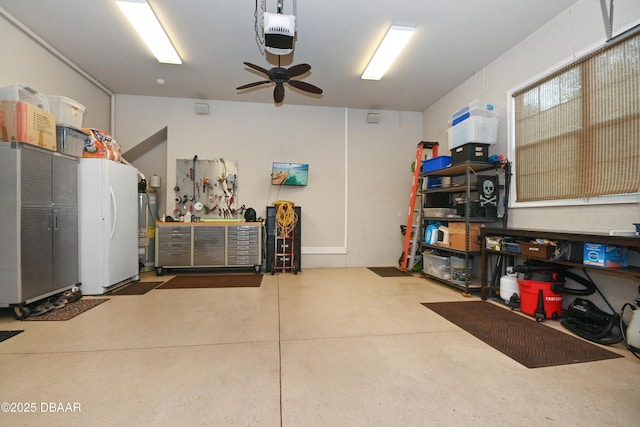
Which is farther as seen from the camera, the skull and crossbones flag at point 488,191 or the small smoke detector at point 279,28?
the skull and crossbones flag at point 488,191

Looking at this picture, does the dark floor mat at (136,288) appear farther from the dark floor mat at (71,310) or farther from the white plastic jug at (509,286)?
the white plastic jug at (509,286)

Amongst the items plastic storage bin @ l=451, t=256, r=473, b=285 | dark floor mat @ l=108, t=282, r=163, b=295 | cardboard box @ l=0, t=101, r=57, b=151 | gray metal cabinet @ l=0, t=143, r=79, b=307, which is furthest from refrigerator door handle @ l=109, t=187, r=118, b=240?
plastic storage bin @ l=451, t=256, r=473, b=285

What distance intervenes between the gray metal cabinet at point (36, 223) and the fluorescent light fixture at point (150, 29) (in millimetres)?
1838

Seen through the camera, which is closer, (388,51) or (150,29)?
(150,29)

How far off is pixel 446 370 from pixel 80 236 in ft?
14.9

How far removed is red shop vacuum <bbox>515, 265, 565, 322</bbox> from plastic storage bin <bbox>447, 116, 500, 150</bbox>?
6.00 feet

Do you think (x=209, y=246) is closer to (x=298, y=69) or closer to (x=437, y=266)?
(x=298, y=69)

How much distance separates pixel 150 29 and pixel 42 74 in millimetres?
1790

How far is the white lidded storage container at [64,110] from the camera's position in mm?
3363

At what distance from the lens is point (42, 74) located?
3688 millimetres

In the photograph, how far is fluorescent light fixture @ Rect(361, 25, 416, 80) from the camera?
11.0ft

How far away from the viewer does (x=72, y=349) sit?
2.13m

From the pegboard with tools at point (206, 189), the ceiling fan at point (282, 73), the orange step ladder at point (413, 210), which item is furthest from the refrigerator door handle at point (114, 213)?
the orange step ladder at point (413, 210)

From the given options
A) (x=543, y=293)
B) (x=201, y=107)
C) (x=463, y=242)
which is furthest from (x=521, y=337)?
(x=201, y=107)
